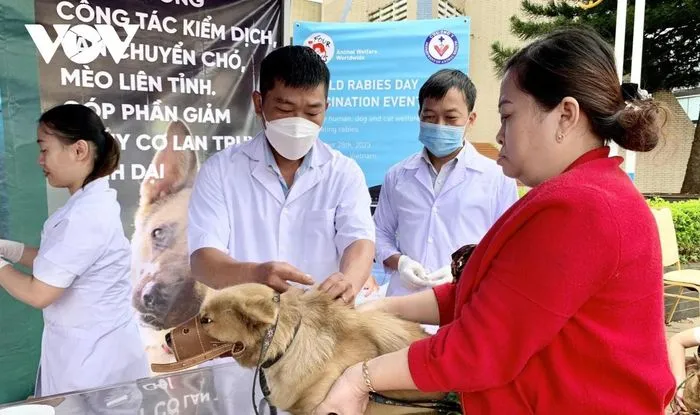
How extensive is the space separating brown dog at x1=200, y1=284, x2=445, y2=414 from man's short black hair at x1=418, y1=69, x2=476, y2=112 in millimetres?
1754

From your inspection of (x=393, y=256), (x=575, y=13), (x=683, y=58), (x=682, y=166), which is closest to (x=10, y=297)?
(x=393, y=256)

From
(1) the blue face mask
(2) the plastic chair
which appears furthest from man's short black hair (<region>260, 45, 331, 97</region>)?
(2) the plastic chair

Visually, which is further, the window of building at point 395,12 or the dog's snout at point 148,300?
the window of building at point 395,12

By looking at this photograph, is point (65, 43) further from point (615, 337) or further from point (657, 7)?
point (657, 7)

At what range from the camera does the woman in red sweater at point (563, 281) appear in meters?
1.02

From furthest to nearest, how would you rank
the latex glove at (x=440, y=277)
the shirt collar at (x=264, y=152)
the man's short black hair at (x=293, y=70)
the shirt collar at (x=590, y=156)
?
the latex glove at (x=440, y=277) < the shirt collar at (x=264, y=152) < the man's short black hair at (x=293, y=70) < the shirt collar at (x=590, y=156)

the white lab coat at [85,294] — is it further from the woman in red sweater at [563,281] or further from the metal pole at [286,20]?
the woman in red sweater at [563,281]

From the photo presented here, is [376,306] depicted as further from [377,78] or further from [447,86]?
[377,78]

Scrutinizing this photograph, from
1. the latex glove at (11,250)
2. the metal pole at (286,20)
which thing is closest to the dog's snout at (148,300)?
the latex glove at (11,250)

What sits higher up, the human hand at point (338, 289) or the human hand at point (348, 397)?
the human hand at point (338, 289)

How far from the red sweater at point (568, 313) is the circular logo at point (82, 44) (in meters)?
2.24

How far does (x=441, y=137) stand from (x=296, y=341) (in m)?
1.79

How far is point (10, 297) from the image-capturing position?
2.52 meters

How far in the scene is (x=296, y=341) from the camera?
1.35 metres
